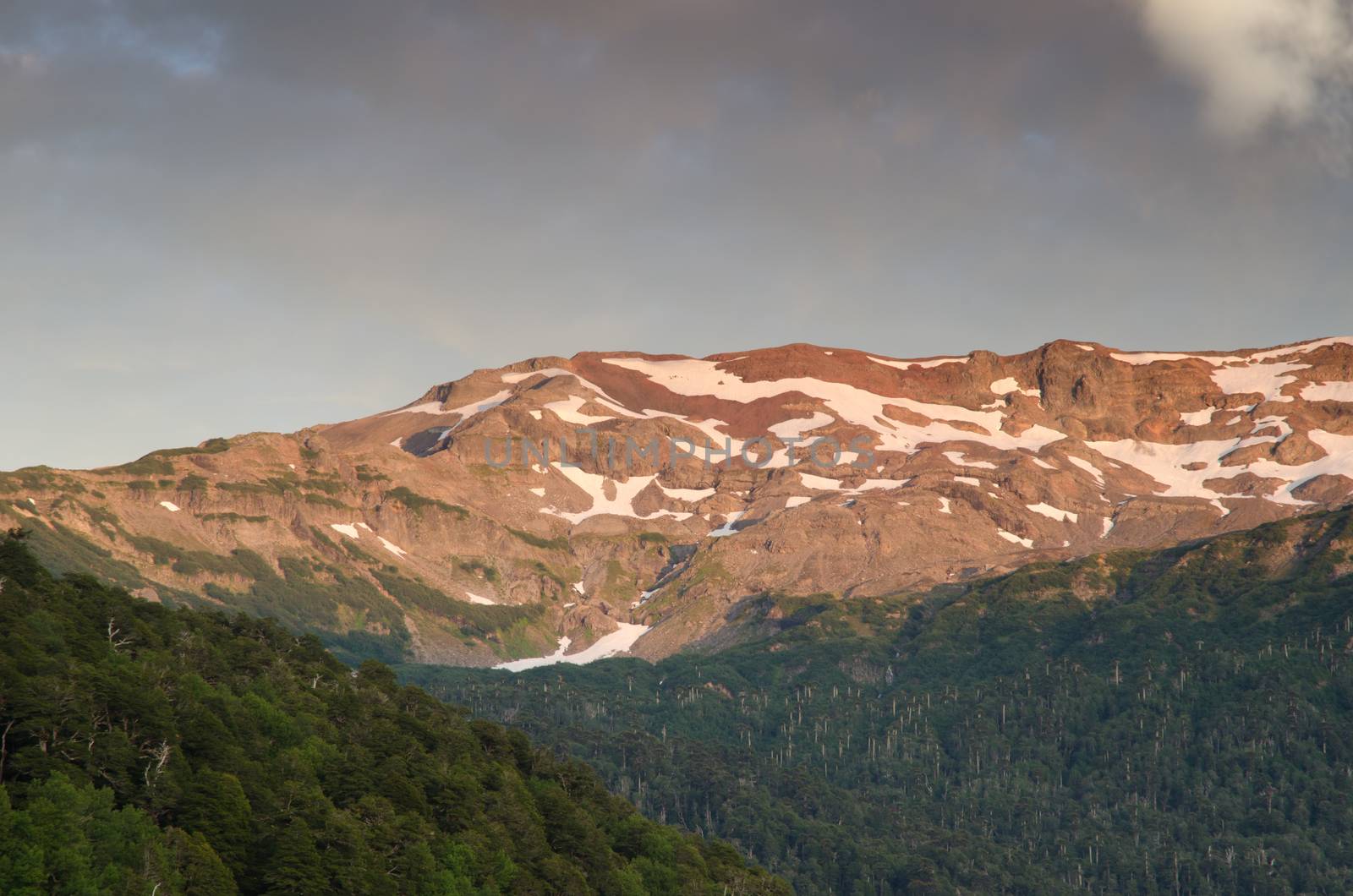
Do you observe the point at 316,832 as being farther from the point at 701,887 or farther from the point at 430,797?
the point at 701,887

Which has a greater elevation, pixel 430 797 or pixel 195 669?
pixel 195 669

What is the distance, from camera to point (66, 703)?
10506cm

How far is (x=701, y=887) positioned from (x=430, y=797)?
3655cm

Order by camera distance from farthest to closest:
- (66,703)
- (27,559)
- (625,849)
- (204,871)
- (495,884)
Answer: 1. (625,849)
2. (27,559)
3. (495,884)
4. (66,703)
5. (204,871)

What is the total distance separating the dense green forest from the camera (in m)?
96.9

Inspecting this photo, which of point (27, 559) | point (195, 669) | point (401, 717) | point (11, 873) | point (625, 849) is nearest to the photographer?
point (11, 873)

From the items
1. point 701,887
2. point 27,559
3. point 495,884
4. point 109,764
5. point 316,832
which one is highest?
point 27,559

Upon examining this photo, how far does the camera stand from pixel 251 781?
11538 cm

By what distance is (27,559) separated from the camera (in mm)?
149250

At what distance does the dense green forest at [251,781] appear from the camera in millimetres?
96875

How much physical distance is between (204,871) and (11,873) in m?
13.3

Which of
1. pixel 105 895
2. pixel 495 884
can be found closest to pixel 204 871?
pixel 105 895

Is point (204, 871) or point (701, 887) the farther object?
point (701, 887)

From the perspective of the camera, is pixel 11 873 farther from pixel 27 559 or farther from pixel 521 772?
pixel 521 772
